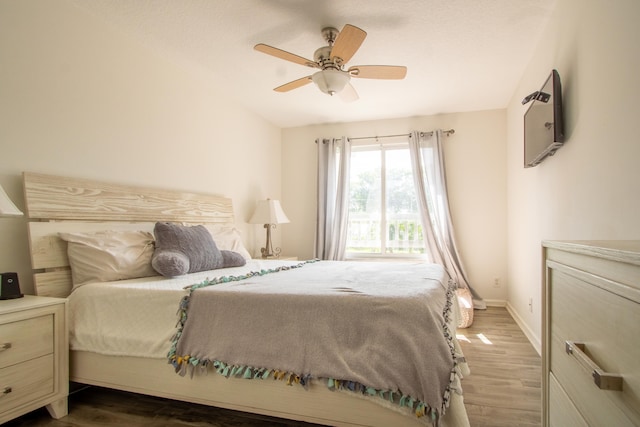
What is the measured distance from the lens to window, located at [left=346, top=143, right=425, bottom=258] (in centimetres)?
457

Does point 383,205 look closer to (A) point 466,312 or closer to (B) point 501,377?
(A) point 466,312

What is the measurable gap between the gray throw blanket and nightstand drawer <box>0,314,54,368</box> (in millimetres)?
627

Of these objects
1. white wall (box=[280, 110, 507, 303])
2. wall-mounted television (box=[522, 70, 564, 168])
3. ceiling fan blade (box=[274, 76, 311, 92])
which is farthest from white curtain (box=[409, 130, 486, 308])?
ceiling fan blade (box=[274, 76, 311, 92])

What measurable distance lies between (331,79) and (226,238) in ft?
5.56

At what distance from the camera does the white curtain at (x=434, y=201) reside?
4.22m

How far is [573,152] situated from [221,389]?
2275mm

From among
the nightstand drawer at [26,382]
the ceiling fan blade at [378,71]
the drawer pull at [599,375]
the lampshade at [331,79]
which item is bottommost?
the nightstand drawer at [26,382]

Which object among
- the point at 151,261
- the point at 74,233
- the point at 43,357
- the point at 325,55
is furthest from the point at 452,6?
the point at 43,357

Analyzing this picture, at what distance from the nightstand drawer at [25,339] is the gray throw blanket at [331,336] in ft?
2.06

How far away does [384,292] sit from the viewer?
5.31 feet

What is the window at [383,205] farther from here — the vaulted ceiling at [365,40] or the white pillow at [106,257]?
the white pillow at [106,257]

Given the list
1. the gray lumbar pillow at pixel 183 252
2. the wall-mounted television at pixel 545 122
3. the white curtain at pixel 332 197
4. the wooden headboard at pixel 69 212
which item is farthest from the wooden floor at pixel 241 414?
the white curtain at pixel 332 197

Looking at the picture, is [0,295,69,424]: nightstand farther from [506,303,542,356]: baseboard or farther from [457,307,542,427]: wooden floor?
[506,303,542,356]: baseboard

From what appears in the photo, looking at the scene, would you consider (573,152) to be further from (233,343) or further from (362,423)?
(233,343)
